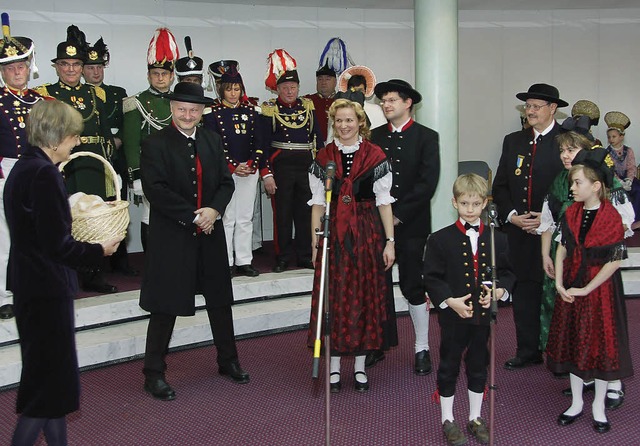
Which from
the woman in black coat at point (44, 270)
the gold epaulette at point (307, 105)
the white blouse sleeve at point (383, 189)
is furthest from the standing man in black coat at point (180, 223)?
the gold epaulette at point (307, 105)

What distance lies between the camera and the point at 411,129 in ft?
12.8

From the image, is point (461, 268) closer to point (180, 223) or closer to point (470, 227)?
point (470, 227)

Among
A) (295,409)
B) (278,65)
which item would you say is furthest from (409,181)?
(278,65)

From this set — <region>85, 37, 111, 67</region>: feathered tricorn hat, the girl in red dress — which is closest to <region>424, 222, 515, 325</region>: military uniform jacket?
the girl in red dress

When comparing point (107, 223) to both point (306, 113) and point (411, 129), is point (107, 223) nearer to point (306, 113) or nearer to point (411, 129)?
point (411, 129)

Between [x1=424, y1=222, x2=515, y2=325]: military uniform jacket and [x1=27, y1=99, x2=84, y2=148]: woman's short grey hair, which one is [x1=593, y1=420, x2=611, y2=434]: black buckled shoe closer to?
[x1=424, y1=222, x2=515, y2=325]: military uniform jacket

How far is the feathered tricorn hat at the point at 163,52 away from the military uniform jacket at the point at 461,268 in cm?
328

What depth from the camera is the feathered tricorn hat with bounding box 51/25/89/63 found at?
16.3 ft

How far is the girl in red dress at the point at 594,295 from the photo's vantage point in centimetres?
319

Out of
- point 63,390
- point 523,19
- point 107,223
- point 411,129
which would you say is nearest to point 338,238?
point 411,129

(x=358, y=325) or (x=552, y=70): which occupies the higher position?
(x=552, y=70)

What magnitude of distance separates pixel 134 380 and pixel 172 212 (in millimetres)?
1153

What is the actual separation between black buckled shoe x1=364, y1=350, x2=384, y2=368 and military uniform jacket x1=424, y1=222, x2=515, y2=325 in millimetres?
1181

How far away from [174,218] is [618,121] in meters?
6.42
